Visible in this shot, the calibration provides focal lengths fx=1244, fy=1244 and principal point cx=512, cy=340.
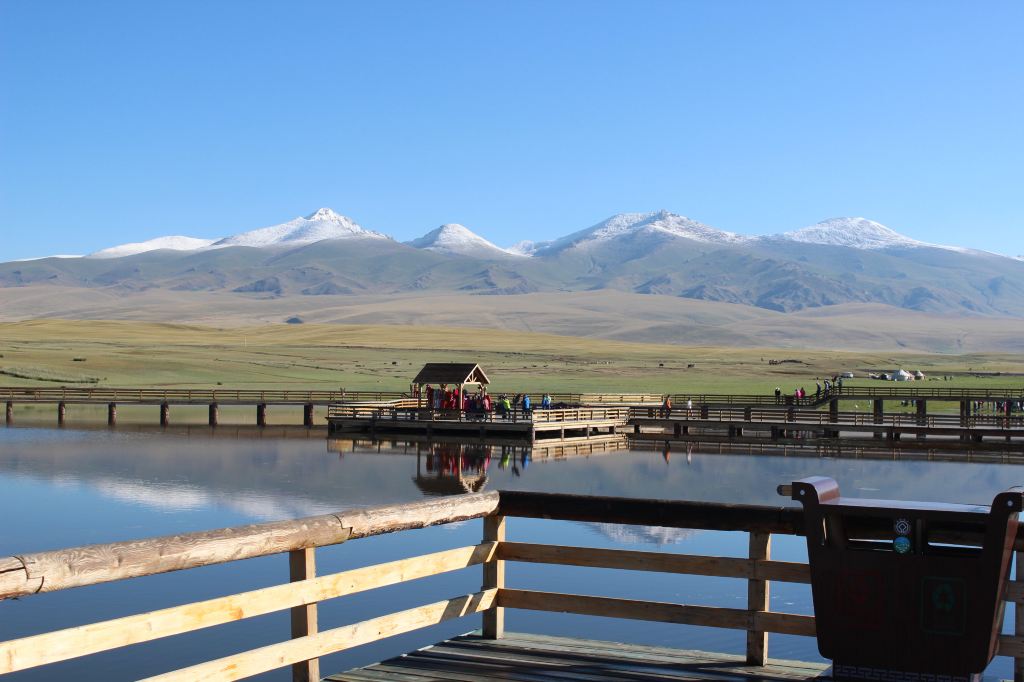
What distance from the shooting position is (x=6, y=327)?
181m

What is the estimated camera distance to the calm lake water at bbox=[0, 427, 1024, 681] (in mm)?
17172

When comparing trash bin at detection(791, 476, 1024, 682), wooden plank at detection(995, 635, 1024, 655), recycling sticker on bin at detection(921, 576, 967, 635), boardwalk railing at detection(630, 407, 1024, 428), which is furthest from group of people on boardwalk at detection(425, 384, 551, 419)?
recycling sticker on bin at detection(921, 576, 967, 635)

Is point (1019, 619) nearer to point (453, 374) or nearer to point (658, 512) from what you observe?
point (658, 512)

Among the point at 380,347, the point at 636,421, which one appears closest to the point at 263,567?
the point at 636,421

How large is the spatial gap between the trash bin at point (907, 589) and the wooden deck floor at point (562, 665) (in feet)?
3.80

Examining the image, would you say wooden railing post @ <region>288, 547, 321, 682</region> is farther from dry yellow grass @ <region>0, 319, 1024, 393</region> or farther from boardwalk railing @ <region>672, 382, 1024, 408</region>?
dry yellow grass @ <region>0, 319, 1024, 393</region>

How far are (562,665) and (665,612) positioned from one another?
842 millimetres

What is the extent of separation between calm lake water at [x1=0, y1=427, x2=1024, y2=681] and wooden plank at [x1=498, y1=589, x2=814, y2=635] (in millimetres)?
6840

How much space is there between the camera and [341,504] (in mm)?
33000

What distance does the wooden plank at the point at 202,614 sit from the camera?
5824 mm

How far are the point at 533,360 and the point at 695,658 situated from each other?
134364mm

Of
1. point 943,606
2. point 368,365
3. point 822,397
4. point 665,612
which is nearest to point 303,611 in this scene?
point 665,612

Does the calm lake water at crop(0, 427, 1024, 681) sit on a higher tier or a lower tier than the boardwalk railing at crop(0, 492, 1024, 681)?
lower

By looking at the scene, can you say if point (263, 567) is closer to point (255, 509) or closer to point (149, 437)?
point (255, 509)
